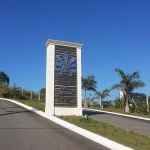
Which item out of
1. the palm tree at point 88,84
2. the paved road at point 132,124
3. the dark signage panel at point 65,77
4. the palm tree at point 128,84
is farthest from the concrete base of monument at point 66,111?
the palm tree at point 88,84

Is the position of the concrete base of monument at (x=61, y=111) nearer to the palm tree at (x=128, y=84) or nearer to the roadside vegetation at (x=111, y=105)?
the roadside vegetation at (x=111, y=105)

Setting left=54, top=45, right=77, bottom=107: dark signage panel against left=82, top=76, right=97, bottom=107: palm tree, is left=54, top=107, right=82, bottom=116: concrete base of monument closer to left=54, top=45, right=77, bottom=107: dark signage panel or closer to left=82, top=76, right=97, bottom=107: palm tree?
left=54, top=45, right=77, bottom=107: dark signage panel

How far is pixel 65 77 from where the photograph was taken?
693 inches

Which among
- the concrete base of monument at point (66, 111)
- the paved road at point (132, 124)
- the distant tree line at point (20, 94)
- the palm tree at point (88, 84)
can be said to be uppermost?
the palm tree at point (88, 84)

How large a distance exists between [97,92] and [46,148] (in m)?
25.8

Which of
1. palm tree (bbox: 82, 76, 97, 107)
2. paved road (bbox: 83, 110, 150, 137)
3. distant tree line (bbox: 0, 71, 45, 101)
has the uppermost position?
palm tree (bbox: 82, 76, 97, 107)

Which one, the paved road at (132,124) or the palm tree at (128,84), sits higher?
the palm tree at (128,84)

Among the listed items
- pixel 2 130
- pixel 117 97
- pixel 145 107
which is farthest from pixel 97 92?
pixel 2 130

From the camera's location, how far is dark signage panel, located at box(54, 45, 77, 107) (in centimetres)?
1723

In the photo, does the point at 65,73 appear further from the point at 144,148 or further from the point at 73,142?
the point at 144,148

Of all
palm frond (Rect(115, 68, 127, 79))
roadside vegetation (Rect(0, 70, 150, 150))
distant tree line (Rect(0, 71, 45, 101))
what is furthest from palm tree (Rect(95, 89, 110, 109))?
distant tree line (Rect(0, 71, 45, 101))

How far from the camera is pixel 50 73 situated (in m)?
17.2

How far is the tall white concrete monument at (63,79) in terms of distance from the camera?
17.0m

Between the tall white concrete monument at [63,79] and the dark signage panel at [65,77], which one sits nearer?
the tall white concrete monument at [63,79]
